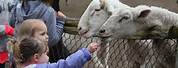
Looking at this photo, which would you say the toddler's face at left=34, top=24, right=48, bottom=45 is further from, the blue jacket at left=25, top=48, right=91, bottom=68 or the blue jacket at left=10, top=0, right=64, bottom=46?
the blue jacket at left=10, top=0, right=64, bottom=46

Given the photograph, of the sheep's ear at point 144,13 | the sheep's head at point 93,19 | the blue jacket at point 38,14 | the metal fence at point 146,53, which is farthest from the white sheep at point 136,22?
the sheep's head at point 93,19

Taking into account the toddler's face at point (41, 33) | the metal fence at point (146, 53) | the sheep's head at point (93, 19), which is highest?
the toddler's face at point (41, 33)

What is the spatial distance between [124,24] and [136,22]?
12 centimetres

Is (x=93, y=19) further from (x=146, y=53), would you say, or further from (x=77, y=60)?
(x=77, y=60)

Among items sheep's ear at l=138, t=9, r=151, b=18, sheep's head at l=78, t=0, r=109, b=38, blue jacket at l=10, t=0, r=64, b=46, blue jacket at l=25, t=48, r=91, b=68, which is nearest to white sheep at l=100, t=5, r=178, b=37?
sheep's ear at l=138, t=9, r=151, b=18

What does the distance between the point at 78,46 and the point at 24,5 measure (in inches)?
80.3

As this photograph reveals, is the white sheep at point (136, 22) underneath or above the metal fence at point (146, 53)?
above

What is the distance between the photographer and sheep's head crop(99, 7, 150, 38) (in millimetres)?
4555

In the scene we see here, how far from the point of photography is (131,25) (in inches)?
181

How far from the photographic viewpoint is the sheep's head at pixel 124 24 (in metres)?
4.55

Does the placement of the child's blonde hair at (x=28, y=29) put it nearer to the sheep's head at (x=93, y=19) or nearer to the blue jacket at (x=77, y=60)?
the blue jacket at (x=77, y=60)

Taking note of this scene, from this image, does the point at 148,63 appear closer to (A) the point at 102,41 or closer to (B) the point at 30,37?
(A) the point at 102,41

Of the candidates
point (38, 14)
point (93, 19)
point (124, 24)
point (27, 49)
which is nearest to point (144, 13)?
point (124, 24)

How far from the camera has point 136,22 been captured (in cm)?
460
